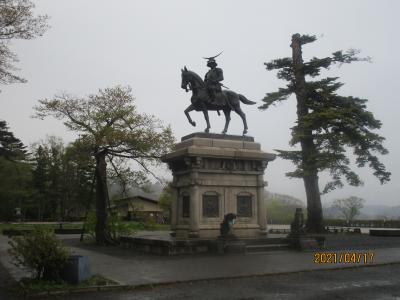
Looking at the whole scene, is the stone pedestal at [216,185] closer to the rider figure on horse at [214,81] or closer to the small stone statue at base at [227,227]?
the small stone statue at base at [227,227]

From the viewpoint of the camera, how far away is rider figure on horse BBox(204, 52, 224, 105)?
66.3 ft

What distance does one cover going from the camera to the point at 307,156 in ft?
100

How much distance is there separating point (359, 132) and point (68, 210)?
54414 millimetres

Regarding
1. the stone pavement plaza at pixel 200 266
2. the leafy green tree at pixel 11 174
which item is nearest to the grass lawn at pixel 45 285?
the stone pavement plaza at pixel 200 266

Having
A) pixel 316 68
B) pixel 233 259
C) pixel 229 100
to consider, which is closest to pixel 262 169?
pixel 229 100

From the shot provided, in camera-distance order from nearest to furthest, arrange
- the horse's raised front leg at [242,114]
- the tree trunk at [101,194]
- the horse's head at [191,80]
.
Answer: the horse's head at [191,80] < the horse's raised front leg at [242,114] < the tree trunk at [101,194]

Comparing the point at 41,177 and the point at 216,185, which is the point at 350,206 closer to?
the point at 41,177

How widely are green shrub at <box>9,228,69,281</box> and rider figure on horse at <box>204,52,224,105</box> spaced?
12.0 m

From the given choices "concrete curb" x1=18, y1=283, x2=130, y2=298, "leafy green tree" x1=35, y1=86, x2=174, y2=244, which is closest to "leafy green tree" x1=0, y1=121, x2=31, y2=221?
"leafy green tree" x1=35, y1=86, x2=174, y2=244

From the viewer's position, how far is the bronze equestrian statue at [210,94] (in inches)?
792

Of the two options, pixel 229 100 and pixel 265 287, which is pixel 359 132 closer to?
pixel 229 100

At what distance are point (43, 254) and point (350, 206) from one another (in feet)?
305

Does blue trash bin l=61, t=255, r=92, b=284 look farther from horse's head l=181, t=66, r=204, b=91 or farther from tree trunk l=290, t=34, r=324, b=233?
tree trunk l=290, t=34, r=324, b=233
